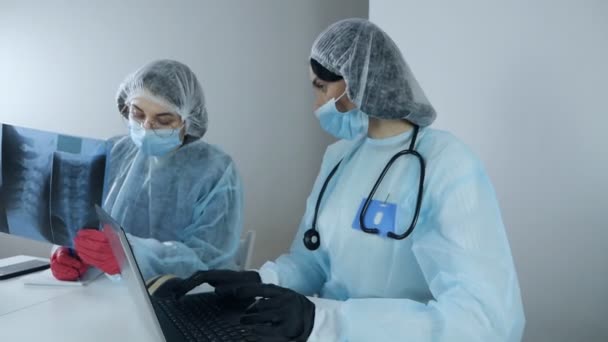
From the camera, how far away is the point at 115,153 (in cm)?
162

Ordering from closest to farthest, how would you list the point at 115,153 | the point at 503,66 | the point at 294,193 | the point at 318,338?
the point at 318,338 < the point at 503,66 < the point at 115,153 < the point at 294,193

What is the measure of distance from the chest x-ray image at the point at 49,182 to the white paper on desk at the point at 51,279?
13 cm

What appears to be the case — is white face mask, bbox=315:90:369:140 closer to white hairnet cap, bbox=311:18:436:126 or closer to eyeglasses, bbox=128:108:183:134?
white hairnet cap, bbox=311:18:436:126

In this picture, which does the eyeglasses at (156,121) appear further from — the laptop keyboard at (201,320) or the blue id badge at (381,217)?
the blue id badge at (381,217)

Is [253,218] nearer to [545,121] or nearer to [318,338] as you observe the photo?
[545,121]

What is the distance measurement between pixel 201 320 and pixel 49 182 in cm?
67

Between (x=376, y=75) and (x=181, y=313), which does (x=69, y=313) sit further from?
(x=376, y=75)

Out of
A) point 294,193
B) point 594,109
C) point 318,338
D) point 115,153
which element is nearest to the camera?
point 318,338

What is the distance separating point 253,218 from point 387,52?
1.50 metres

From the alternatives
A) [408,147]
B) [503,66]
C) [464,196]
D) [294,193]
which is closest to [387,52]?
[408,147]

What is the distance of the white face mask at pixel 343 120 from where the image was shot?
1.10m

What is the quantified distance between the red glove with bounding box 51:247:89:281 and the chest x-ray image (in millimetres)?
94

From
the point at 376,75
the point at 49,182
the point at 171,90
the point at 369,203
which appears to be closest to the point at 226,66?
the point at 171,90

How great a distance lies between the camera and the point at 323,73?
3.60 feet
